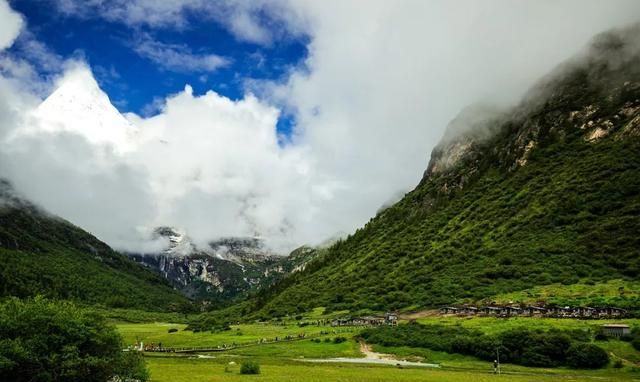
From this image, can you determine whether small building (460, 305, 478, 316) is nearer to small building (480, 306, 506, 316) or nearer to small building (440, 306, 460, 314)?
small building (440, 306, 460, 314)

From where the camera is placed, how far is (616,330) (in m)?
93.6

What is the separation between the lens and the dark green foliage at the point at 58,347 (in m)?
50.4

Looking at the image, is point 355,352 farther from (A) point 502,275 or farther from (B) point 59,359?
(A) point 502,275

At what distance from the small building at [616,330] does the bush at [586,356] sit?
39.7 feet

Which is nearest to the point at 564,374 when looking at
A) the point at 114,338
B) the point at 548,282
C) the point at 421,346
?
the point at 421,346

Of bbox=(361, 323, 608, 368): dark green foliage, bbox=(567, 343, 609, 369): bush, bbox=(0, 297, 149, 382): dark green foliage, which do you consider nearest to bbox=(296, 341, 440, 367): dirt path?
bbox=(361, 323, 608, 368): dark green foliage

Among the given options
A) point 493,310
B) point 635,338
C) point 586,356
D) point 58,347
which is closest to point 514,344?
point 586,356

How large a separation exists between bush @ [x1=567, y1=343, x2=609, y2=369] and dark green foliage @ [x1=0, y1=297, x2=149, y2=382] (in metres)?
64.9

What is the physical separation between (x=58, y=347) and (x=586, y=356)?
74.2m

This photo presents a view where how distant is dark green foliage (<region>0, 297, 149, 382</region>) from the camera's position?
50.4m

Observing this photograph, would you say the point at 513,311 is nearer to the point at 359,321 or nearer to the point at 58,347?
the point at 359,321

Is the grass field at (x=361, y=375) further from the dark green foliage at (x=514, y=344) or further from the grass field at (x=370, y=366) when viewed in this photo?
the dark green foliage at (x=514, y=344)

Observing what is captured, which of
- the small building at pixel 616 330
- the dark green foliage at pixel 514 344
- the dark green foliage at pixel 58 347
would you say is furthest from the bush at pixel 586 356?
the dark green foliage at pixel 58 347

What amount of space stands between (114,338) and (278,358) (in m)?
49.6
